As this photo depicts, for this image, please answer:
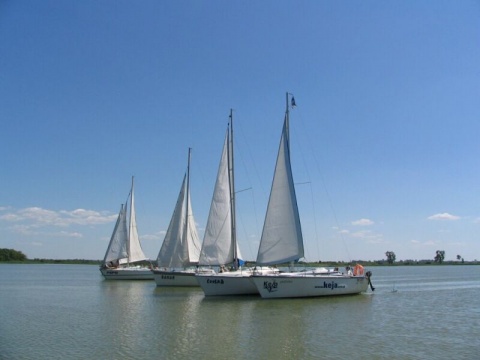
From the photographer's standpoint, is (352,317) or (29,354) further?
(352,317)

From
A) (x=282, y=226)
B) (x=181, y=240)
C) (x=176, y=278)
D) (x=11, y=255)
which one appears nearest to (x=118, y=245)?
(x=181, y=240)

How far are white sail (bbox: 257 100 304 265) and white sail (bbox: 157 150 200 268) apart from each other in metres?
14.9

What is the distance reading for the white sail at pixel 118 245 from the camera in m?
58.1

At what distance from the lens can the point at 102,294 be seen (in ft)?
126

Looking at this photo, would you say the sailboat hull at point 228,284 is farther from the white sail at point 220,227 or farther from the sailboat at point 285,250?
the white sail at point 220,227

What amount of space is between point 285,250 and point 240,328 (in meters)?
10.6

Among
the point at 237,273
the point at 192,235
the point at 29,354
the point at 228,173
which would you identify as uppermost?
the point at 228,173

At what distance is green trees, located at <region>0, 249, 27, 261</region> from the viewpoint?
17012 cm

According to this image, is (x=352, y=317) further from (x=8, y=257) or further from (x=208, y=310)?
(x=8, y=257)

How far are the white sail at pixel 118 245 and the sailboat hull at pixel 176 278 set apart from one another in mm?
16198

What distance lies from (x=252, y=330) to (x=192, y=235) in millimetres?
26326

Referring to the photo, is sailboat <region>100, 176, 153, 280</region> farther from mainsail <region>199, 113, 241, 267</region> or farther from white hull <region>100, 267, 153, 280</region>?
mainsail <region>199, 113, 241, 267</region>

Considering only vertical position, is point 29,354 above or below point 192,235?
below

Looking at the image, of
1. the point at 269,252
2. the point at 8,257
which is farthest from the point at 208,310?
the point at 8,257
